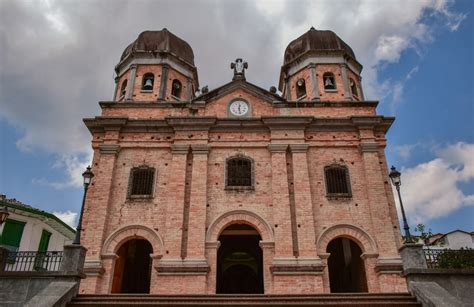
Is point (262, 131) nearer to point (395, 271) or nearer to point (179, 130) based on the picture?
point (179, 130)

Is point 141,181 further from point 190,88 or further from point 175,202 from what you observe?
point 190,88

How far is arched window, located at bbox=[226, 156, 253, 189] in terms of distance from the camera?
49.2ft

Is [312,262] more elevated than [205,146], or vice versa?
[205,146]

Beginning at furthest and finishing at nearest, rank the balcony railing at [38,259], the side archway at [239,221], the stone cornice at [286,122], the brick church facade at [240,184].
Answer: the stone cornice at [286,122] < the side archway at [239,221] < the brick church facade at [240,184] < the balcony railing at [38,259]

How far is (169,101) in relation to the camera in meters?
17.0

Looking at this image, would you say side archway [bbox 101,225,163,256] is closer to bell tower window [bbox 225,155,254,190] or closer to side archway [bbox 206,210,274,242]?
side archway [bbox 206,210,274,242]

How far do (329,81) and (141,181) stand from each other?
995 centimetres

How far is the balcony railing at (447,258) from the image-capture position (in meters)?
10.8

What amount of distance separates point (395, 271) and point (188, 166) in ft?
28.3

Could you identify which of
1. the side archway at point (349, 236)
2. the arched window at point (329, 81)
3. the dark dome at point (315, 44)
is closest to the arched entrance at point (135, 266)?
the side archway at point (349, 236)

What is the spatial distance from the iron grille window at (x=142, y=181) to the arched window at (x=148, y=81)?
14.9ft

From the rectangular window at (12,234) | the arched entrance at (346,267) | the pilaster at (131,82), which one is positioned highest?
the pilaster at (131,82)

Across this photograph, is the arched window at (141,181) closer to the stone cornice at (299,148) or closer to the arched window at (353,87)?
the stone cornice at (299,148)

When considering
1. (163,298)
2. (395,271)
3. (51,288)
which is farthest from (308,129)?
(51,288)
